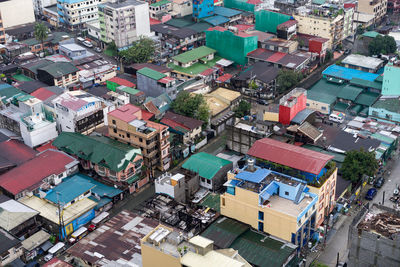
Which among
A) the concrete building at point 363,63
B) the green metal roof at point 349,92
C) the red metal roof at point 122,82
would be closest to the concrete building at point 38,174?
the red metal roof at point 122,82

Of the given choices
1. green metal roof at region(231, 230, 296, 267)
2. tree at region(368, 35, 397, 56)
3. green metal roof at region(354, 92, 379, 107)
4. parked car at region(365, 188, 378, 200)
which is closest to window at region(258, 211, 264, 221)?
green metal roof at region(231, 230, 296, 267)

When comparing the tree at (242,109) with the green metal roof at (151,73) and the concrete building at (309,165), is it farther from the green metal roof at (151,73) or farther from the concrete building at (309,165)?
the concrete building at (309,165)

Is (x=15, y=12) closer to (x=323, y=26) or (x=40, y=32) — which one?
(x=40, y=32)

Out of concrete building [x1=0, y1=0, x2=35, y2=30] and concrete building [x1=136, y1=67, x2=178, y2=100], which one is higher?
concrete building [x1=0, y1=0, x2=35, y2=30]

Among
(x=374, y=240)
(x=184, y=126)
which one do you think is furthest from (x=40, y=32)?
(x=374, y=240)

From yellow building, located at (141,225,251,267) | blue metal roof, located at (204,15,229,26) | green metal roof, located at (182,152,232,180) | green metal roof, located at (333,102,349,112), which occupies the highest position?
blue metal roof, located at (204,15,229,26)

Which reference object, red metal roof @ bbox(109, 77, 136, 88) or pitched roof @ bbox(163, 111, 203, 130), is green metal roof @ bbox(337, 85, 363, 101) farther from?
red metal roof @ bbox(109, 77, 136, 88)

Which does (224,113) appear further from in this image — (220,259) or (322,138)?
(220,259)
